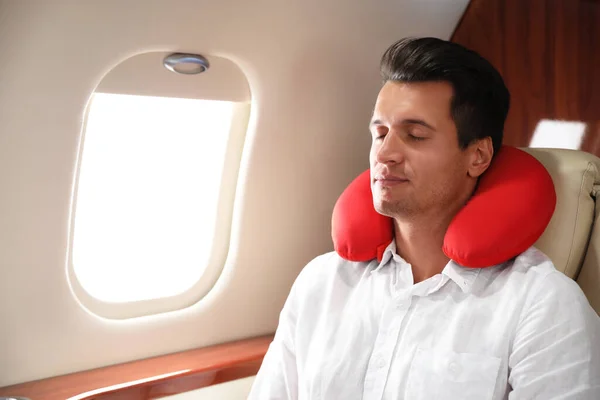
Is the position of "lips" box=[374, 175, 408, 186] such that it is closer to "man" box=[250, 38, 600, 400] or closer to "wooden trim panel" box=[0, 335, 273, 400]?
"man" box=[250, 38, 600, 400]

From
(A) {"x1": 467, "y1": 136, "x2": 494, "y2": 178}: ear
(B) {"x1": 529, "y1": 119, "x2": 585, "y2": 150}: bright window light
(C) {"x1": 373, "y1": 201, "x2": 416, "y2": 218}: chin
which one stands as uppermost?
(B) {"x1": 529, "y1": 119, "x2": 585, "y2": 150}: bright window light

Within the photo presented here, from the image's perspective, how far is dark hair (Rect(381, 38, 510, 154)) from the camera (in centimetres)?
165

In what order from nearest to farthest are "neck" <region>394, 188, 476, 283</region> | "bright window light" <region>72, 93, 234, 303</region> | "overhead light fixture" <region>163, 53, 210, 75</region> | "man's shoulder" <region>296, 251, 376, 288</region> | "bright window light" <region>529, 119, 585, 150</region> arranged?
"neck" <region>394, 188, 476, 283</region> → "man's shoulder" <region>296, 251, 376, 288</region> → "overhead light fixture" <region>163, 53, 210, 75</region> → "bright window light" <region>529, 119, 585, 150</region> → "bright window light" <region>72, 93, 234, 303</region>

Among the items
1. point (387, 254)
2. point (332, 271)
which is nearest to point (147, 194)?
point (332, 271)

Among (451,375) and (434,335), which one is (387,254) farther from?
(451,375)

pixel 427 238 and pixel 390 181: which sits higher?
pixel 390 181

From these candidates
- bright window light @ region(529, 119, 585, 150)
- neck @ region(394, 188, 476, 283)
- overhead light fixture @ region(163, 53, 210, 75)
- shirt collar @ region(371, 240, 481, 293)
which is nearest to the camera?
shirt collar @ region(371, 240, 481, 293)

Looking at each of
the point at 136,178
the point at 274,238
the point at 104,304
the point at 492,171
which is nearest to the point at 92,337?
the point at 104,304

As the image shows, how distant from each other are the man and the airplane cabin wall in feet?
1.42

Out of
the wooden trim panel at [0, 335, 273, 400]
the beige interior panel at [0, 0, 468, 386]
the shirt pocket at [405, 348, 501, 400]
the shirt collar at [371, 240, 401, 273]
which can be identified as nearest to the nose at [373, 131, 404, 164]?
the shirt collar at [371, 240, 401, 273]

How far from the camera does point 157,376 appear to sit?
6.77ft

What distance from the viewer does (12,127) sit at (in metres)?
1.72

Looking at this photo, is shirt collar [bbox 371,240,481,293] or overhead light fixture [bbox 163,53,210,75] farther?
overhead light fixture [bbox 163,53,210,75]

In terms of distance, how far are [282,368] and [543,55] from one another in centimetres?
132
